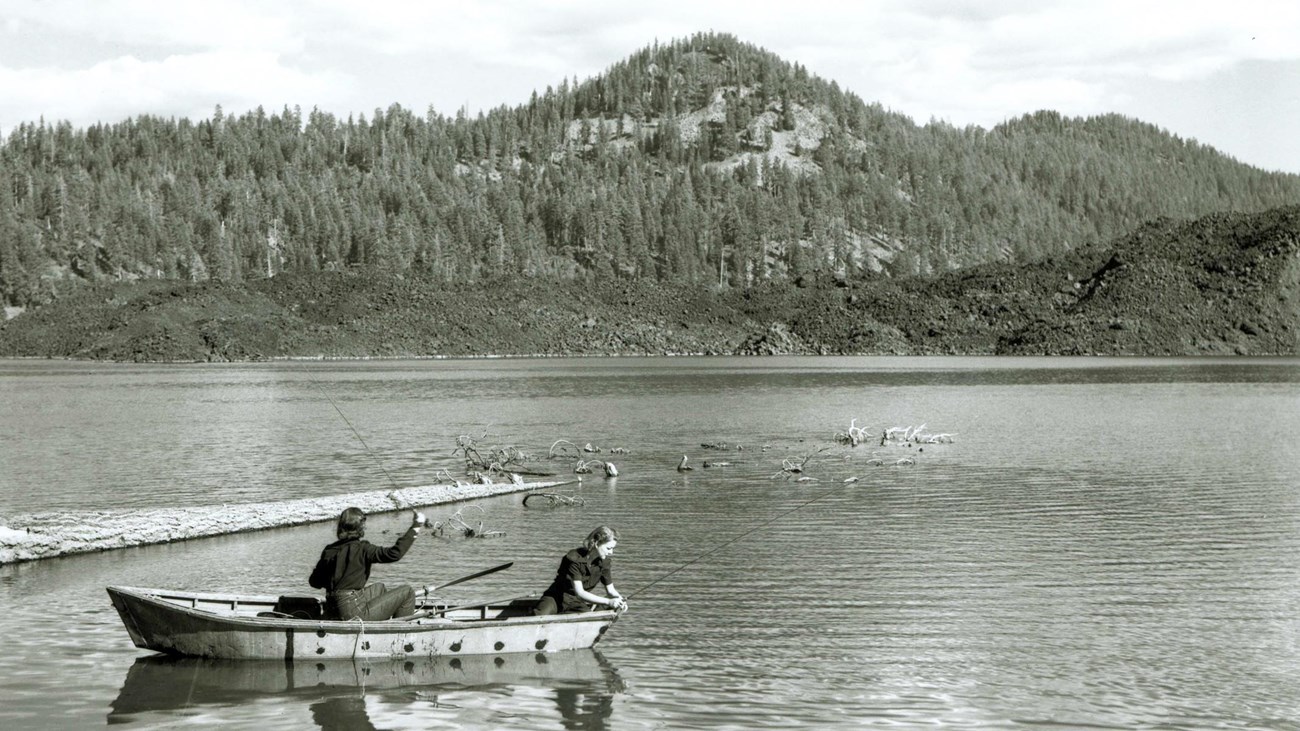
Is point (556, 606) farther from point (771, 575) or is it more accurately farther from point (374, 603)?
point (771, 575)

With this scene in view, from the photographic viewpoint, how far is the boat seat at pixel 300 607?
1780 cm

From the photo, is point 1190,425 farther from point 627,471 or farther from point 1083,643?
point 1083,643

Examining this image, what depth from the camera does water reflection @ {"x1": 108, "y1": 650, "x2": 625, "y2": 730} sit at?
1562 centimetres

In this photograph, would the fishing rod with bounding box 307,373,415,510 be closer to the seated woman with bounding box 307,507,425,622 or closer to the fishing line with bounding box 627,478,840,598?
the fishing line with bounding box 627,478,840,598

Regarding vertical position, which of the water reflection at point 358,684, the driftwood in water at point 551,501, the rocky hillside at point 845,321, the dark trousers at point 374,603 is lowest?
the water reflection at point 358,684

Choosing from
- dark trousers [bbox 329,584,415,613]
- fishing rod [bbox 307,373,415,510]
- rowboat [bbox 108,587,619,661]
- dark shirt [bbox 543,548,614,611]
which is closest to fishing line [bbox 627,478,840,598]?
dark shirt [bbox 543,548,614,611]

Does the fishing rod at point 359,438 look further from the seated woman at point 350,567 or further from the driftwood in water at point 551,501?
the seated woman at point 350,567

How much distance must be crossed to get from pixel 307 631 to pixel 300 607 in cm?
99

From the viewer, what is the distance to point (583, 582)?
18.3 metres

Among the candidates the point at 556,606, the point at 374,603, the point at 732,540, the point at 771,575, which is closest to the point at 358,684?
the point at 374,603

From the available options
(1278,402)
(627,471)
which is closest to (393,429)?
(627,471)

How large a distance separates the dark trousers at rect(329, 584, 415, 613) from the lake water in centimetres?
80

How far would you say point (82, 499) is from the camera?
35875 mm

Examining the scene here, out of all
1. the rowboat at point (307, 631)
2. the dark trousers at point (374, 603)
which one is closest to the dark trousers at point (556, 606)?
the rowboat at point (307, 631)
